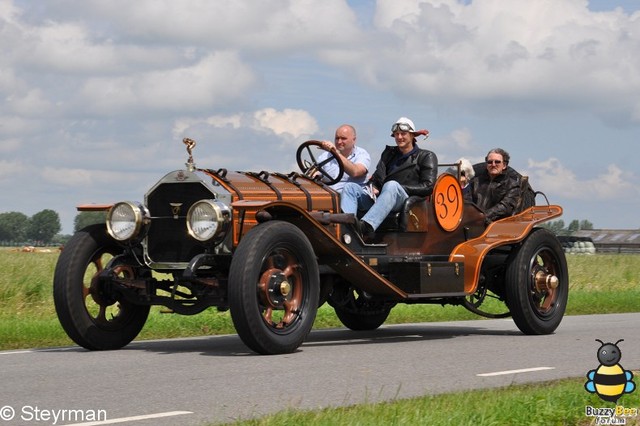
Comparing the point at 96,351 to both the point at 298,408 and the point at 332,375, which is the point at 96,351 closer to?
the point at 332,375

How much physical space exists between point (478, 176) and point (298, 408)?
7.24 metres

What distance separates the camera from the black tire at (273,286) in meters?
9.03

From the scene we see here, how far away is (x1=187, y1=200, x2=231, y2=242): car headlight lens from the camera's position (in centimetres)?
945

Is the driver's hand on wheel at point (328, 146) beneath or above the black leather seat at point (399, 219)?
above

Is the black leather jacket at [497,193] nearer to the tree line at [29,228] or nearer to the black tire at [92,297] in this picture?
the black tire at [92,297]

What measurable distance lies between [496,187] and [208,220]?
468 cm

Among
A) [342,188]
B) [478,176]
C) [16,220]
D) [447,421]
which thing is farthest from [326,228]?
[16,220]

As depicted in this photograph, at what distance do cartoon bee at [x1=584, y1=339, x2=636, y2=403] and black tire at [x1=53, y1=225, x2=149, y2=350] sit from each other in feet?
15.3

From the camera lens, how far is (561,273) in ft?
41.5

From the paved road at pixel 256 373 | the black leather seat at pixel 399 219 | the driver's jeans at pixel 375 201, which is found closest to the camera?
the paved road at pixel 256 373

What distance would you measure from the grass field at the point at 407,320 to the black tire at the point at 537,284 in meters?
2.86

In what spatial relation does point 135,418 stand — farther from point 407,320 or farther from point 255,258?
point 407,320

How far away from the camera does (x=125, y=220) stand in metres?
9.88

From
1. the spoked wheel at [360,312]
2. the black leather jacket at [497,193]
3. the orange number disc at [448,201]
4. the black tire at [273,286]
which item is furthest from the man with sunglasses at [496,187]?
the black tire at [273,286]
